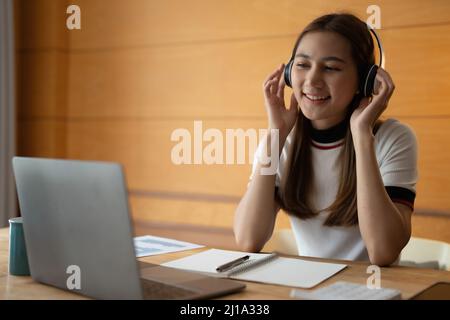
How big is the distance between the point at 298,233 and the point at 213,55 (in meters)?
1.62

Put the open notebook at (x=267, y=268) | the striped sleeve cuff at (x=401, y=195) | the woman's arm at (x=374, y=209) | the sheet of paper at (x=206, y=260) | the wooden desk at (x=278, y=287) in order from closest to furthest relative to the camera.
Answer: the wooden desk at (x=278, y=287) < the open notebook at (x=267, y=268) < the sheet of paper at (x=206, y=260) < the woman's arm at (x=374, y=209) < the striped sleeve cuff at (x=401, y=195)

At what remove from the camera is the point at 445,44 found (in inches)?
98.1

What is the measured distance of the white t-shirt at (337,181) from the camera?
61.8 inches

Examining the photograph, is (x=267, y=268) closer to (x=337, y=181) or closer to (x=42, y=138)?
(x=337, y=181)

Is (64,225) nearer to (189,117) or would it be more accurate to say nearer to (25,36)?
(189,117)

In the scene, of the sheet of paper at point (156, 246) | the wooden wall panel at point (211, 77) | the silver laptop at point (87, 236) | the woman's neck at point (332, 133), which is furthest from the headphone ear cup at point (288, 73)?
the wooden wall panel at point (211, 77)

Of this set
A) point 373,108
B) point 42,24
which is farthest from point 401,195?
point 42,24

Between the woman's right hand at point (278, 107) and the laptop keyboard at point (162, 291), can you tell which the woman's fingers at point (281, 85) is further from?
the laptop keyboard at point (162, 291)

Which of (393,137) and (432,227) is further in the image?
(432,227)

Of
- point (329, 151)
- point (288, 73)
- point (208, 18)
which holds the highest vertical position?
point (208, 18)

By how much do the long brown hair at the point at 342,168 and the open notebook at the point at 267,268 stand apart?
35 cm

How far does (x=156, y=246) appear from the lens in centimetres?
151

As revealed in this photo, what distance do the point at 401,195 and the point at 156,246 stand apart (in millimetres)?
683
